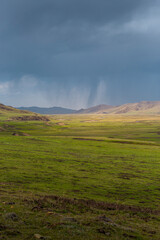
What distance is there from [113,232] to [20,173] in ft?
95.1

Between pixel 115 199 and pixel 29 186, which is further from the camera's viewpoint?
pixel 29 186

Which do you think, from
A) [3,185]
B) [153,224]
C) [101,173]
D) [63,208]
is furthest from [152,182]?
[3,185]

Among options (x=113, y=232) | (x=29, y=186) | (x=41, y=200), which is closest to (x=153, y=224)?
(x=113, y=232)

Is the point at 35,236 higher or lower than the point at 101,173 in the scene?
higher

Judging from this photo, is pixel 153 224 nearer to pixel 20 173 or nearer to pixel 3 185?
pixel 3 185

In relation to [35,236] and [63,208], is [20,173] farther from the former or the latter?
[35,236]

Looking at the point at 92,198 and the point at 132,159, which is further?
the point at 132,159

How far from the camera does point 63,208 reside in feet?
75.6

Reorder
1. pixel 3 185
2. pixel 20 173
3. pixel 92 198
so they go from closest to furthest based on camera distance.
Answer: pixel 92 198, pixel 3 185, pixel 20 173

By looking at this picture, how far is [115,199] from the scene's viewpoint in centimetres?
3084

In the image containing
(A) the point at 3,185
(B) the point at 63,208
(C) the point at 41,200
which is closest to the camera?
(B) the point at 63,208

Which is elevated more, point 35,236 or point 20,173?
point 35,236

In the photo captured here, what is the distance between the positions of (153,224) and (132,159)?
153 feet

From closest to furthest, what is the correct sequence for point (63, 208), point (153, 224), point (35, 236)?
point (35, 236), point (153, 224), point (63, 208)
